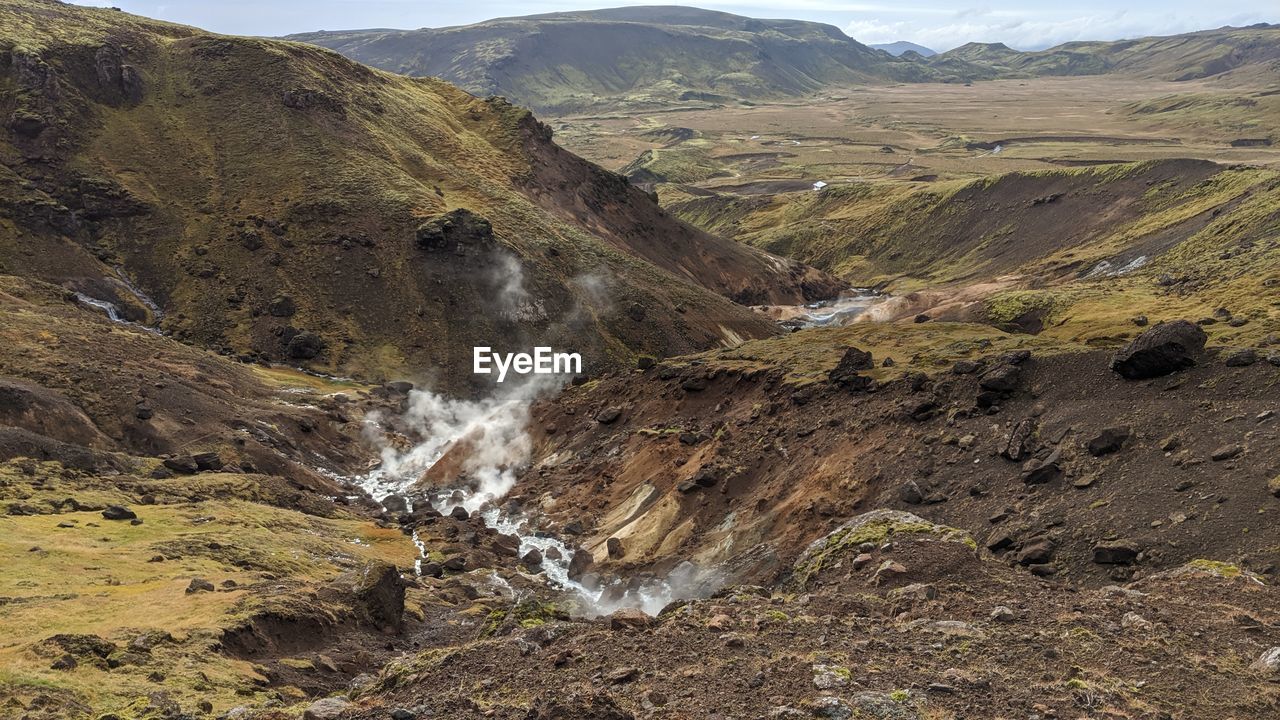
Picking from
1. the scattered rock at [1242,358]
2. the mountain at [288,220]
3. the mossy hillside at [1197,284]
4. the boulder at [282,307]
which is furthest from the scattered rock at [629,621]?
the boulder at [282,307]

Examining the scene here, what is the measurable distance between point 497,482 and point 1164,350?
38238 mm

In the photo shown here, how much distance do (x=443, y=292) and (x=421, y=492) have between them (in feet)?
101

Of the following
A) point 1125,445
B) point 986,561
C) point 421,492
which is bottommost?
point 421,492

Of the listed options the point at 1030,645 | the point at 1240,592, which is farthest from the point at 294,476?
the point at 1240,592

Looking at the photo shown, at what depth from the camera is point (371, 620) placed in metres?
30.7

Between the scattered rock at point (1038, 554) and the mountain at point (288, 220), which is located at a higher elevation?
the mountain at point (288, 220)

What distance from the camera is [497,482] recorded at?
5469 centimetres

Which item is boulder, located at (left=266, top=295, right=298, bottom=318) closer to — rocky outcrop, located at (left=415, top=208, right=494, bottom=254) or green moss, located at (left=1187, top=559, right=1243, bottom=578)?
rocky outcrop, located at (left=415, top=208, right=494, bottom=254)

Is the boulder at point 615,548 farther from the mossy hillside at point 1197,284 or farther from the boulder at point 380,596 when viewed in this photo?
the mossy hillside at point 1197,284

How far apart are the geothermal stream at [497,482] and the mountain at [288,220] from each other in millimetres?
7920

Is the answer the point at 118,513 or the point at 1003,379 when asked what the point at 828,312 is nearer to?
the point at 1003,379

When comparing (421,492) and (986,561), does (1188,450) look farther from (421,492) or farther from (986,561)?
(421,492)

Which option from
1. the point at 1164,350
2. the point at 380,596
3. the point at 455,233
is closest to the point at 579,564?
the point at 380,596

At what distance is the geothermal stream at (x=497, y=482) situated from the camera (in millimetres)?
38438
